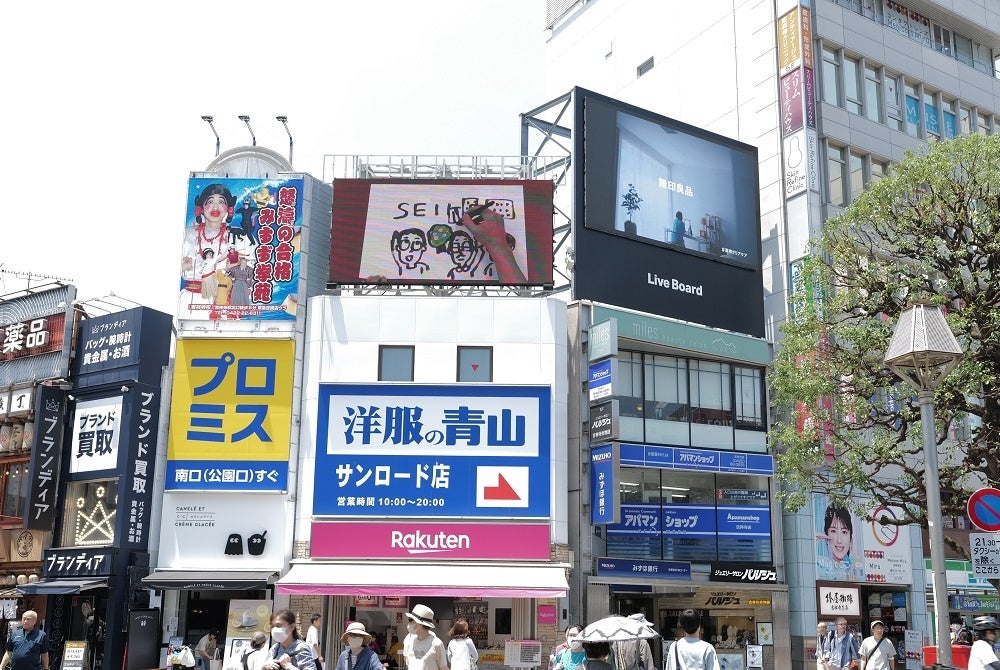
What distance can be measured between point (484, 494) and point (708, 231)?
11442 millimetres

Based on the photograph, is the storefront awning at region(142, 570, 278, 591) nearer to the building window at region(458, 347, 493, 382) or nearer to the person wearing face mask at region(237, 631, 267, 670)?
the building window at region(458, 347, 493, 382)

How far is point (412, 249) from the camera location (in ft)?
95.7

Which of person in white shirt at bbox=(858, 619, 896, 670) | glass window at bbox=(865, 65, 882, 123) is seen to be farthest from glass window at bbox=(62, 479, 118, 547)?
glass window at bbox=(865, 65, 882, 123)

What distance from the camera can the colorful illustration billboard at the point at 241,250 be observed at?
2819 centimetres

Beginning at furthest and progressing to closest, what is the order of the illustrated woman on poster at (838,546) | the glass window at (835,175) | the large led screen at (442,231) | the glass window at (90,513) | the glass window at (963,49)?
the glass window at (963,49) < the glass window at (835,175) < the illustrated woman on poster at (838,546) < the large led screen at (442,231) < the glass window at (90,513)

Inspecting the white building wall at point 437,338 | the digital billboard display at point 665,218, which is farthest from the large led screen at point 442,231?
the digital billboard display at point 665,218

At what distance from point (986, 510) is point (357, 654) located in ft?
23.6

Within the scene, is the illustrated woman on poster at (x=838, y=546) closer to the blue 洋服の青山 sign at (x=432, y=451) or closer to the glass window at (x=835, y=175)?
the blue 洋服の青山 sign at (x=432, y=451)

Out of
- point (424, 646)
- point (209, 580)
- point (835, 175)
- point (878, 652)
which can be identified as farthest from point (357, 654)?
point (835, 175)

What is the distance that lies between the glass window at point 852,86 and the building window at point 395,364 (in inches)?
693

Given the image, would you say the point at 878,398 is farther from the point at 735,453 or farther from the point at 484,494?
the point at 484,494

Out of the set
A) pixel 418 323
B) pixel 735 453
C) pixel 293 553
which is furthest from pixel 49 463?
pixel 735 453

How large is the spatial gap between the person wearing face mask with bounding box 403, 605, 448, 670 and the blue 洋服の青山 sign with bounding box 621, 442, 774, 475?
1678 centimetres

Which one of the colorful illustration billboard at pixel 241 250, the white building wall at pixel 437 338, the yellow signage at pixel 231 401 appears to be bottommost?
the yellow signage at pixel 231 401
